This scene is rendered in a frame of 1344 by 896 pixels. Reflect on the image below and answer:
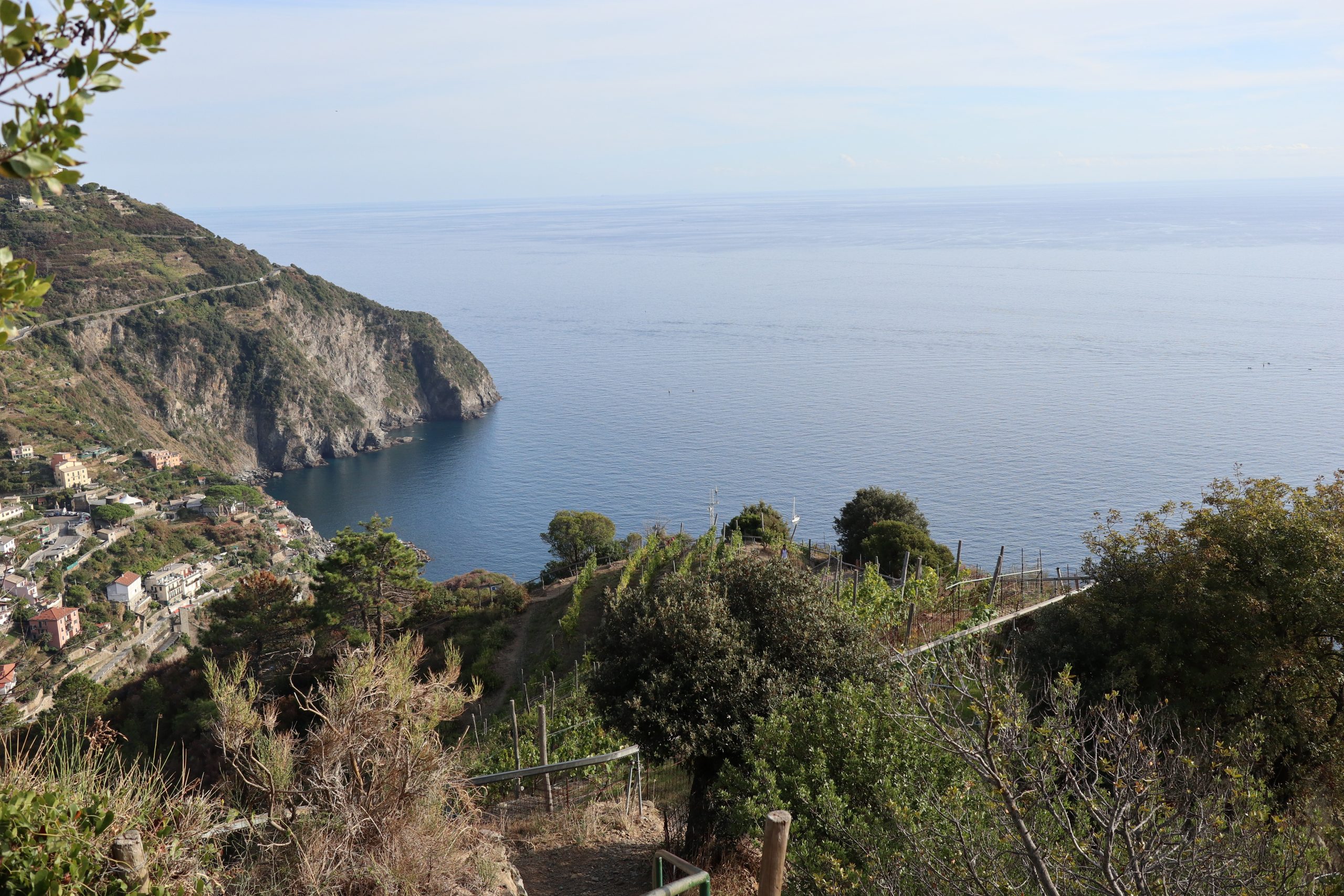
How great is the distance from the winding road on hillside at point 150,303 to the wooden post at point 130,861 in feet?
281

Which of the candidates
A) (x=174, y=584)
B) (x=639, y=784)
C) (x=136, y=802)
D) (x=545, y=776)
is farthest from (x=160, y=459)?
(x=136, y=802)

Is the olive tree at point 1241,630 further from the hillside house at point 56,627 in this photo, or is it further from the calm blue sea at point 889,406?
the hillside house at point 56,627

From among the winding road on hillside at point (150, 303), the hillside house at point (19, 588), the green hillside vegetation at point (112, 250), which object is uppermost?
the green hillside vegetation at point (112, 250)

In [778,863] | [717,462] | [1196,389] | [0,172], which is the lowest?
[717,462]

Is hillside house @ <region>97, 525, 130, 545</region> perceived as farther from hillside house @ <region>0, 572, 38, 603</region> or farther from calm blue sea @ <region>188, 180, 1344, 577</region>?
calm blue sea @ <region>188, 180, 1344, 577</region>

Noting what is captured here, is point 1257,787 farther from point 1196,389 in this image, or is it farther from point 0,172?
point 1196,389

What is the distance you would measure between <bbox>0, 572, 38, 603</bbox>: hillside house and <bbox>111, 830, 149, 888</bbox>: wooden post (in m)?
57.6

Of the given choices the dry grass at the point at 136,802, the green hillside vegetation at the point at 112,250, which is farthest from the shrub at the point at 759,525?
the green hillside vegetation at the point at 112,250

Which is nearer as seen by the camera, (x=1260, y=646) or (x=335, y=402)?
(x=1260, y=646)

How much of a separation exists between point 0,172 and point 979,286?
149 meters

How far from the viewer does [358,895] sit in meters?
4.59

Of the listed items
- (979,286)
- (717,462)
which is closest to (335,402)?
(717,462)

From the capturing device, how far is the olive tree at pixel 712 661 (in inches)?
299

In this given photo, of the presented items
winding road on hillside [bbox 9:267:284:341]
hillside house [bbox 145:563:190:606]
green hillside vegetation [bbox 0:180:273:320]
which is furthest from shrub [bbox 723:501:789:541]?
green hillside vegetation [bbox 0:180:273:320]
